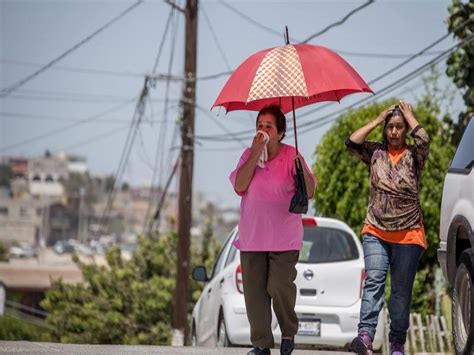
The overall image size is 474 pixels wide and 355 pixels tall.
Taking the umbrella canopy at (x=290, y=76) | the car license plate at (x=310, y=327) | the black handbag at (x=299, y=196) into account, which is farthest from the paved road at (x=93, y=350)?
the umbrella canopy at (x=290, y=76)

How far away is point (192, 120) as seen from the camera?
25.7 metres

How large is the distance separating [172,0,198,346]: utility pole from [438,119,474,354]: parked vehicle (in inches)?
598

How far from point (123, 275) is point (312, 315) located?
24208mm

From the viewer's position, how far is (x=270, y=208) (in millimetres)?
9141

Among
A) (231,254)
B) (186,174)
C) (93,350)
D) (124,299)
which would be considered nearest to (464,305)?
(93,350)

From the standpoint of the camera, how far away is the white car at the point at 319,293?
42.2ft

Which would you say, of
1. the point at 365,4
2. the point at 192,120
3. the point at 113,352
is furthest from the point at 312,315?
the point at 192,120

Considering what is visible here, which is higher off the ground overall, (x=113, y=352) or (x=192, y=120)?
(x=192, y=120)

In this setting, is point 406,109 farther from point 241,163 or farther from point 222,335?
point 222,335

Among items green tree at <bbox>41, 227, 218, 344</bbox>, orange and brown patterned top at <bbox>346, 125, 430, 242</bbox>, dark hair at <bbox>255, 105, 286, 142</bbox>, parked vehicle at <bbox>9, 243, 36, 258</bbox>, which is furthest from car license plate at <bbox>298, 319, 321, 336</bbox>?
parked vehicle at <bbox>9, 243, 36, 258</bbox>

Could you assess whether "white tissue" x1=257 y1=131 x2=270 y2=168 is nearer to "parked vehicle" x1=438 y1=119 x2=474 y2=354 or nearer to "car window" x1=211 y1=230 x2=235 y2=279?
"parked vehicle" x1=438 y1=119 x2=474 y2=354

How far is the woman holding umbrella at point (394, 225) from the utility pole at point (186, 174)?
1535 centimetres

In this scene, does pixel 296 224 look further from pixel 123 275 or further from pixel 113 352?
pixel 123 275

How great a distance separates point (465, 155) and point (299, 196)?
Answer: 1483 millimetres
